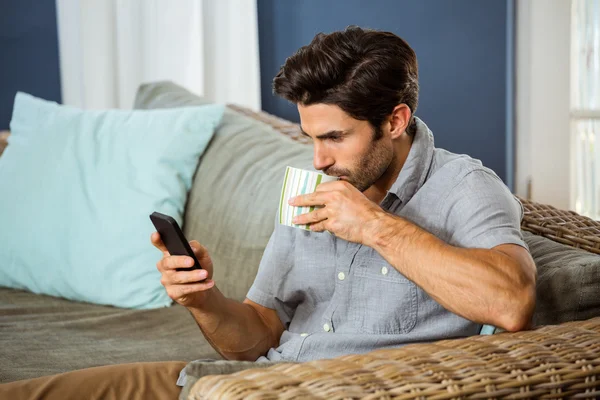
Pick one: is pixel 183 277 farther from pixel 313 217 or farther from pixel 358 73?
pixel 358 73

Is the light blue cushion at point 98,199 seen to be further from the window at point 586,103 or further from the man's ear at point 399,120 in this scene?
the window at point 586,103

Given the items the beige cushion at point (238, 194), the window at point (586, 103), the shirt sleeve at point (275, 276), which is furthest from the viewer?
the window at point (586, 103)

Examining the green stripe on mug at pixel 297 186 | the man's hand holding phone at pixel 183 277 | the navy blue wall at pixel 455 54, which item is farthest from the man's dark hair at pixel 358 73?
the navy blue wall at pixel 455 54

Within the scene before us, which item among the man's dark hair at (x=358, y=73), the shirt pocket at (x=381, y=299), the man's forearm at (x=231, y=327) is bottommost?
the man's forearm at (x=231, y=327)

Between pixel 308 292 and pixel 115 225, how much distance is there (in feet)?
2.59

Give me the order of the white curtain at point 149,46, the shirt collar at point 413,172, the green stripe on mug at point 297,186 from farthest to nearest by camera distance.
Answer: the white curtain at point 149,46, the shirt collar at point 413,172, the green stripe on mug at point 297,186

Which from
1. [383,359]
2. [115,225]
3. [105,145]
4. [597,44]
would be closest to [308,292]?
[383,359]

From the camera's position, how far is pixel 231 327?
4.78 ft

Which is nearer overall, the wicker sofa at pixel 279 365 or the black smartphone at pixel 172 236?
the wicker sofa at pixel 279 365

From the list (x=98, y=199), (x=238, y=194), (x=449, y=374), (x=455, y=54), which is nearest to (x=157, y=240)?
(x=449, y=374)

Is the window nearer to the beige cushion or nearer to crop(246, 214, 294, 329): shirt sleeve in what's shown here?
the beige cushion

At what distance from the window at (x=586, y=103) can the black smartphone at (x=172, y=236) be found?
1948 mm

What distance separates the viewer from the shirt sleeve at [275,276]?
151cm

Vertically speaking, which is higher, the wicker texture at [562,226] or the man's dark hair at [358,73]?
the man's dark hair at [358,73]
